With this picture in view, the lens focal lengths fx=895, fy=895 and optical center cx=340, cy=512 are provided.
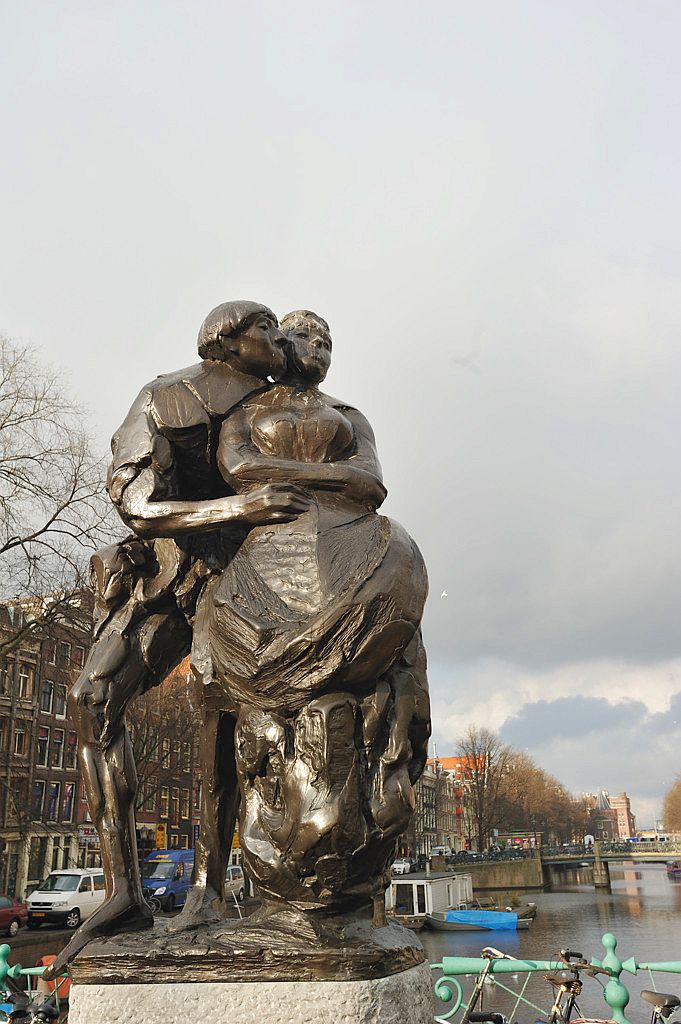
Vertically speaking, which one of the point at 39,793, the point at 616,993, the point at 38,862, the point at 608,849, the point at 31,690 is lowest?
the point at 616,993

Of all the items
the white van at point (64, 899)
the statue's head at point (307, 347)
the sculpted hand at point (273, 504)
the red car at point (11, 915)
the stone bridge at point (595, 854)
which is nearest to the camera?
the sculpted hand at point (273, 504)

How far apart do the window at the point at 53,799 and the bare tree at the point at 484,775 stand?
33.8m

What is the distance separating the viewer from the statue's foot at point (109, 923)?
2701mm

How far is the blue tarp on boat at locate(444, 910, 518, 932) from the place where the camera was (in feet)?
98.7

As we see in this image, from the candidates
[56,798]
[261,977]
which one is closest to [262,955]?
[261,977]

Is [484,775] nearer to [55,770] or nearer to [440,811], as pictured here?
[440,811]

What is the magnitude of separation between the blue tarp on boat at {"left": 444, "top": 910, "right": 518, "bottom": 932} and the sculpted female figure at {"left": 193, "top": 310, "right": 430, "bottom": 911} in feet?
100

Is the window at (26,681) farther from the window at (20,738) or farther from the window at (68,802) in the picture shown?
the window at (68,802)

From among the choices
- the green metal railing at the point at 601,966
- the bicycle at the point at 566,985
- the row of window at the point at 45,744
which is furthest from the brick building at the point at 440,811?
the green metal railing at the point at 601,966

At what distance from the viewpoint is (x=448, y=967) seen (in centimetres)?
511

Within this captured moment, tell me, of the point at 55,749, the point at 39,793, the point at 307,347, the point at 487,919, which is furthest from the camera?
the point at 55,749

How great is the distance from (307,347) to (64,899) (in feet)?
75.8

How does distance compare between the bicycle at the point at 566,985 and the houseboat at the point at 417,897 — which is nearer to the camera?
the bicycle at the point at 566,985

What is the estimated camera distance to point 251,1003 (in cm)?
230
